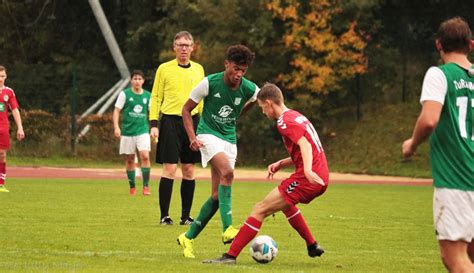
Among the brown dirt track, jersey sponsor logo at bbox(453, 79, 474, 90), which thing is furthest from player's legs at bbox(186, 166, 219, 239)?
A: the brown dirt track

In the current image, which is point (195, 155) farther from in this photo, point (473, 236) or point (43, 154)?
point (43, 154)

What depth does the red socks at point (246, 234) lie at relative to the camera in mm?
10023

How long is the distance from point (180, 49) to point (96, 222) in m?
2.49

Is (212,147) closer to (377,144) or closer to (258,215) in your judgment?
(258,215)

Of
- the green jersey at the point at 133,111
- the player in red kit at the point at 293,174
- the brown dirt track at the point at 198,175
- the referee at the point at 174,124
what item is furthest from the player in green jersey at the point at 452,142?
the brown dirt track at the point at 198,175

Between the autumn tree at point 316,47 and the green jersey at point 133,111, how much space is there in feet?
55.2

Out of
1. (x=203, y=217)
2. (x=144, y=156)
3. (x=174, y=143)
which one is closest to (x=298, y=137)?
(x=203, y=217)

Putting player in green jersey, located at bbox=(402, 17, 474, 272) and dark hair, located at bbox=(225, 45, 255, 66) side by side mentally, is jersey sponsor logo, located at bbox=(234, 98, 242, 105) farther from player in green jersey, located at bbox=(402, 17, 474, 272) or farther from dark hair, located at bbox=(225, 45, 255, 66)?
player in green jersey, located at bbox=(402, 17, 474, 272)

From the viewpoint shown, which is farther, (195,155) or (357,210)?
(357,210)

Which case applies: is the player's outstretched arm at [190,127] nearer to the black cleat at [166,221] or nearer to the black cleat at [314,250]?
the black cleat at [314,250]

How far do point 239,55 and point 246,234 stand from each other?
189 centimetres

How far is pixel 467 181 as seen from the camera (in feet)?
24.2

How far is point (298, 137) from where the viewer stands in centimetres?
981

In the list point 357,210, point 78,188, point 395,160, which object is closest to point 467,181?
point 357,210
